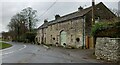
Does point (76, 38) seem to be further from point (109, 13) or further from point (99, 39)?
point (99, 39)

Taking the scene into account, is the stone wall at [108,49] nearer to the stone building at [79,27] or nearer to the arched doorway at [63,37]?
the stone building at [79,27]

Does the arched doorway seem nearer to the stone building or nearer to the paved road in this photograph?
the stone building

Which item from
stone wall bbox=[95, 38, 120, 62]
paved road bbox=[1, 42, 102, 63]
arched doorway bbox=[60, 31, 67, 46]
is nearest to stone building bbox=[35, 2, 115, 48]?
arched doorway bbox=[60, 31, 67, 46]

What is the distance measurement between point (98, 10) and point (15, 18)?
5152 cm

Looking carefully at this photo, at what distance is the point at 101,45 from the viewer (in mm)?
18016

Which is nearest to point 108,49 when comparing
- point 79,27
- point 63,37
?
point 79,27

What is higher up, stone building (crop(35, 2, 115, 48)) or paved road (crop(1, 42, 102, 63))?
stone building (crop(35, 2, 115, 48))

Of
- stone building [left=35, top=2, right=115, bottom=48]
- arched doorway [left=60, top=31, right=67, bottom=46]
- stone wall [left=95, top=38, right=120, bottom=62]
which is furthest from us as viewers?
arched doorway [left=60, top=31, right=67, bottom=46]

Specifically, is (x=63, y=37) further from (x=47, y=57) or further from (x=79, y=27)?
(x=47, y=57)

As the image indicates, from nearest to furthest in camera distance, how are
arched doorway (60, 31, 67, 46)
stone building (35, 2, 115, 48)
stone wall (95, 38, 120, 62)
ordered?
stone wall (95, 38, 120, 62), stone building (35, 2, 115, 48), arched doorway (60, 31, 67, 46)

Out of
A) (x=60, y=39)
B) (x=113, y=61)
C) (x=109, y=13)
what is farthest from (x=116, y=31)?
(x=60, y=39)

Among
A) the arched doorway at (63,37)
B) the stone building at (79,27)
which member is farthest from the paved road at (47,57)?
the arched doorway at (63,37)

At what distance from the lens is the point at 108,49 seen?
16.7 meters

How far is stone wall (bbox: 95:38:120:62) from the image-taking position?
616 inches
